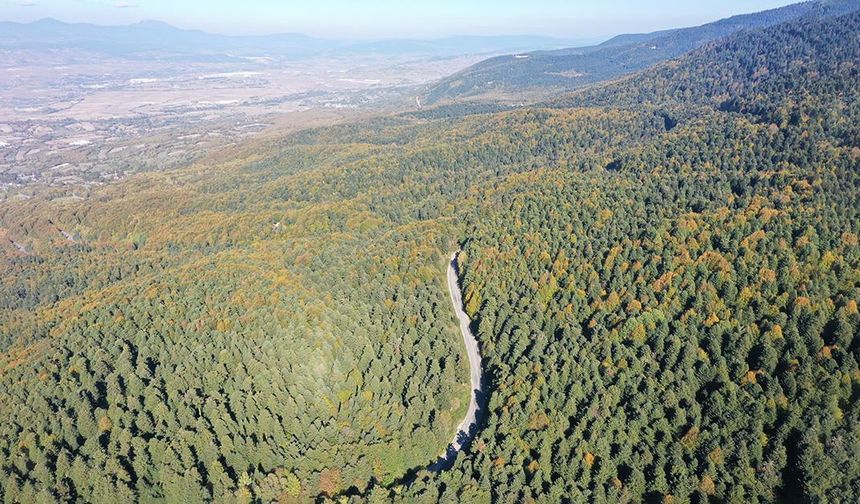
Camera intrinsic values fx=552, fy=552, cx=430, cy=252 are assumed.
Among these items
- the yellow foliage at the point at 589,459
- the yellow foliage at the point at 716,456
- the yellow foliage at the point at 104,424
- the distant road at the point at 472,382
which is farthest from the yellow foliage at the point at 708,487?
the yellow foliage at the point at 104,424

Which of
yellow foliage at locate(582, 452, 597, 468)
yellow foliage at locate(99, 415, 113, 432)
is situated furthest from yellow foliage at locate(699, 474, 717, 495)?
yellow foliage at locate(99, 415, 113, 432)

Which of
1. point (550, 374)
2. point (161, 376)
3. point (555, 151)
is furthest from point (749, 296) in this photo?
point (555, 151)

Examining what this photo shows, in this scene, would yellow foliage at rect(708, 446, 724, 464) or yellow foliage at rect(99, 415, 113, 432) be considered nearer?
yellow foliage at rect(708, 446, 724, 464)

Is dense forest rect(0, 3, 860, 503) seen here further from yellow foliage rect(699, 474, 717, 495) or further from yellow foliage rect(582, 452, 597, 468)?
yellow foliage rect(582, 452, 597, 468)

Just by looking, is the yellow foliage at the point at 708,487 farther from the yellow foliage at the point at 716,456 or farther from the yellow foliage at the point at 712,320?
the yellow foliage at the point at 712,320

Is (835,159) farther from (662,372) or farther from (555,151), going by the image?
(555,151)

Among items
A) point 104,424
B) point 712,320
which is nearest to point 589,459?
point 712,320
